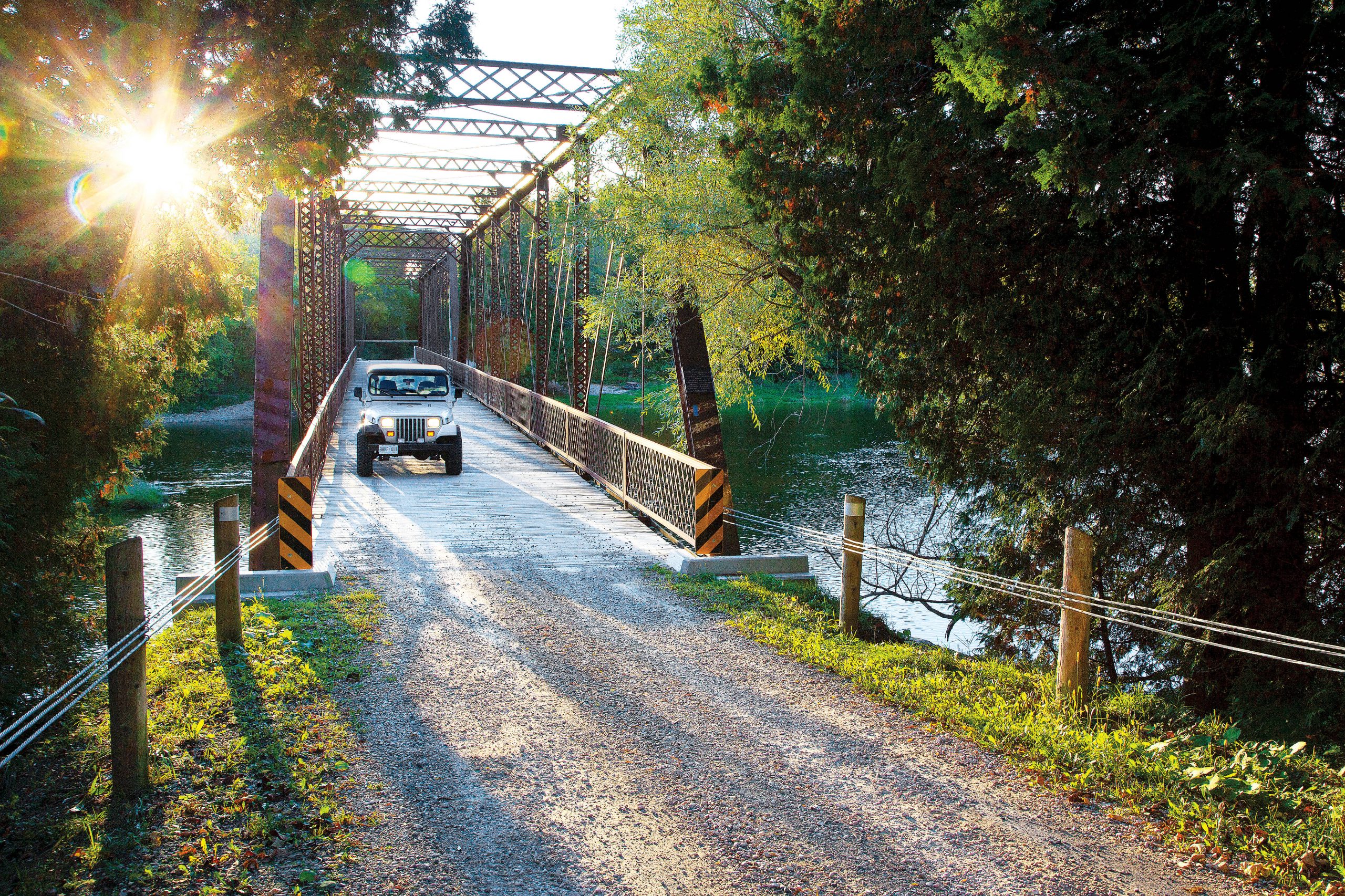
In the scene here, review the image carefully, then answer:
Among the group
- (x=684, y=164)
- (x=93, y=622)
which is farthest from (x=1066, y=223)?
(x=93, y=622)

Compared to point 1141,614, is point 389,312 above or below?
above

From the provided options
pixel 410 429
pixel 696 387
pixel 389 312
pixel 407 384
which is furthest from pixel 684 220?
pixel 389 312

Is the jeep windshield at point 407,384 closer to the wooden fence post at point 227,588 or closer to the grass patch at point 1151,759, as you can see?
the wooden fence post at point 227,588

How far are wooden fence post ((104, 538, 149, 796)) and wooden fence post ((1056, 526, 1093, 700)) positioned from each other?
4.27m

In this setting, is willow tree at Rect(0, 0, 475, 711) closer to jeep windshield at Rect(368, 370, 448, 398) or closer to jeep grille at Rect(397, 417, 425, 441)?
jeep grille at Rect(397, 417, 425, 441)

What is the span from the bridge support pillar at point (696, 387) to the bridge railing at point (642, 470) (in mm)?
311

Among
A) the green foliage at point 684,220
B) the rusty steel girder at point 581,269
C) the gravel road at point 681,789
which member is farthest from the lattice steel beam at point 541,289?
the gravel road at point 681,789

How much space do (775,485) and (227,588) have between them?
17278mm

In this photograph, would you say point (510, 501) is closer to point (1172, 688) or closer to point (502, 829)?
point (1172, 688)

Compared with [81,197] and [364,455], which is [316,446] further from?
[81,197]

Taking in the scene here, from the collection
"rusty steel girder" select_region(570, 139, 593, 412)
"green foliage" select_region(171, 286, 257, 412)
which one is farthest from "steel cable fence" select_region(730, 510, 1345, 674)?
"green foliage" select_region(171, 286, 257, 412)

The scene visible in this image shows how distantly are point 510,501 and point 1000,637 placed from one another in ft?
21.7

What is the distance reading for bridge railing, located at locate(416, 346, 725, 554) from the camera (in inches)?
345

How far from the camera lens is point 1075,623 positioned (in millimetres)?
4836
